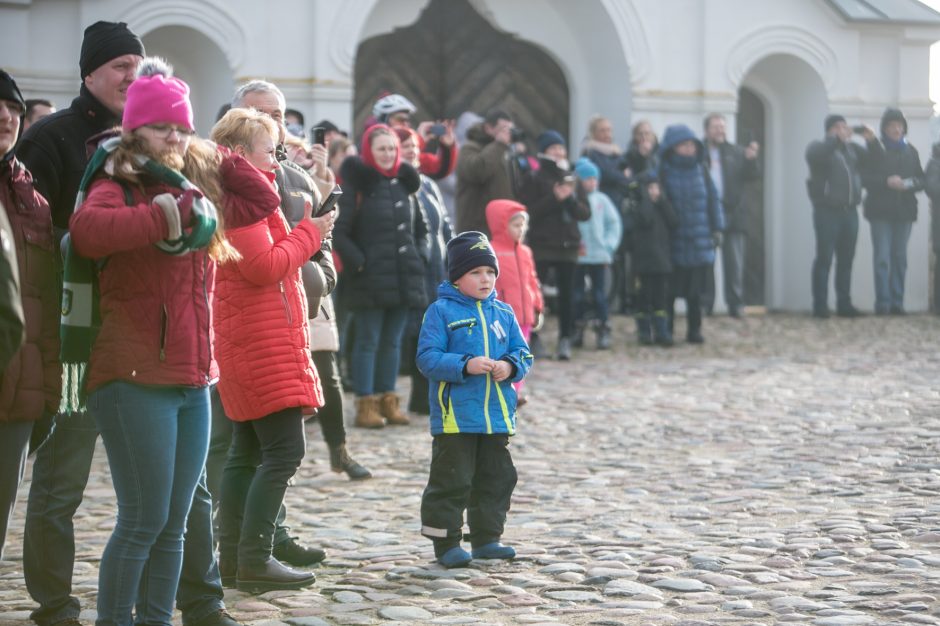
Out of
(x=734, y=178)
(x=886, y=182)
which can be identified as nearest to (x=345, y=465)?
(x=734, y=178)

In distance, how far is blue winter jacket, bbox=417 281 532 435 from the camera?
6.30 metres

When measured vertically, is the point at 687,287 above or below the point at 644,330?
above

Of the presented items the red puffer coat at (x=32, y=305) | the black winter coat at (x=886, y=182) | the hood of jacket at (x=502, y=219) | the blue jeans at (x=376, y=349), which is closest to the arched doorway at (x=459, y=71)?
the black winter coat at (x=886, y=182)

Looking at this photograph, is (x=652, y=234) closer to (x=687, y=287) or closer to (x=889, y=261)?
(x=687, y=287)

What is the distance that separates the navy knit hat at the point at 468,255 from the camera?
6422 mm

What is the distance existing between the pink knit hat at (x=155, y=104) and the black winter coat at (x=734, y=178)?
1349cm

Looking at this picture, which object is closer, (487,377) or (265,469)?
(265,469)

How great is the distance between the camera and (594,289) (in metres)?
14.8

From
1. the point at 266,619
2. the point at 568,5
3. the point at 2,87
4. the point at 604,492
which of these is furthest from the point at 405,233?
the point at 568,5

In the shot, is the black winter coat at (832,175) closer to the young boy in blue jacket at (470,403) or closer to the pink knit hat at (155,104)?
the young boy in blue jacket at (470,403)

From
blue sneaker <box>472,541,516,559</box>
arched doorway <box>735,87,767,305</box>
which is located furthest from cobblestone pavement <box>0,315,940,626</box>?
arched doorway <box>735,87,767,305</box>

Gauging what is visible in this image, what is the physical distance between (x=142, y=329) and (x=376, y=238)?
18.2 ft

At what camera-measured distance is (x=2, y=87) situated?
4562 mm

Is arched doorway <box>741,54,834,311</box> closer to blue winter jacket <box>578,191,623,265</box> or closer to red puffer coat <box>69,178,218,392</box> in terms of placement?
blue winter jacket <box>578,191,623,265</box>
